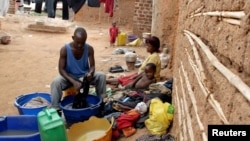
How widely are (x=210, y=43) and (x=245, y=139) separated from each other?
70cm

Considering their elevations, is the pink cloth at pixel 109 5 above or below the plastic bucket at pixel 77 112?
above

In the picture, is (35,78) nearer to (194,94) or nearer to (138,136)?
(138,136)

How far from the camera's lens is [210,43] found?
148 centimetres

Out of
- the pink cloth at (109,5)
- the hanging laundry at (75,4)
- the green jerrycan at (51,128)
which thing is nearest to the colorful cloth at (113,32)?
the pink cloth at (109,5)

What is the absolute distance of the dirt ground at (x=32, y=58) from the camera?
5.11 metres

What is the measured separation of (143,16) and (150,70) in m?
5.15

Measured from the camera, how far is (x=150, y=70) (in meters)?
4.34

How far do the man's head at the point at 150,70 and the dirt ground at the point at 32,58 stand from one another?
1.13 m

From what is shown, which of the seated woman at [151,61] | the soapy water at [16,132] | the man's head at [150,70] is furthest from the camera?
the seated woman at [151,61]

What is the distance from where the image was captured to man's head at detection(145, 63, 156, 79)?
4316 millimetres

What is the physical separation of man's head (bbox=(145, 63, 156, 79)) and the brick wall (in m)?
5.03

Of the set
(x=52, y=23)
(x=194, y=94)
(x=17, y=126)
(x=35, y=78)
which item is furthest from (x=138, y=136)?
(x=52, y=23)

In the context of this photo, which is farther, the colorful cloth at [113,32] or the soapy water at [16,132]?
the colorful cloth at [113,32]

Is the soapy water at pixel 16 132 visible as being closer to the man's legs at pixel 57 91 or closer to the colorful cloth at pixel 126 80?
the man's legs at pixel 57 91
